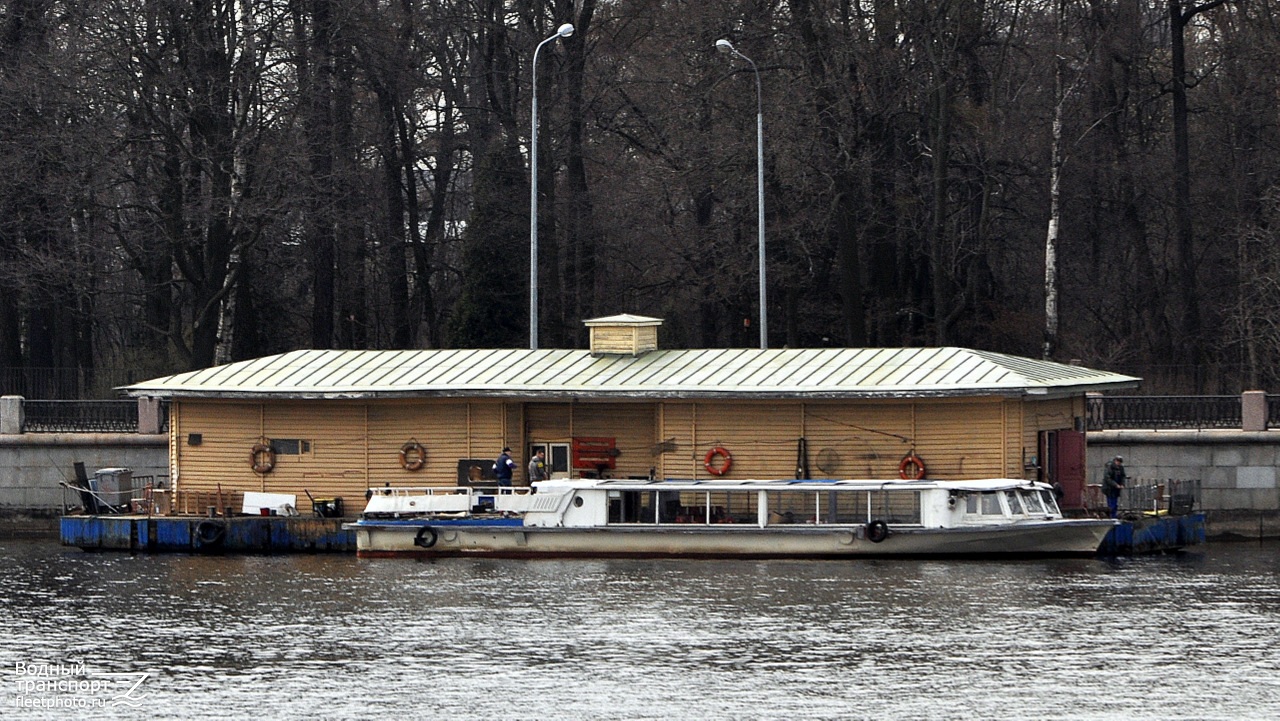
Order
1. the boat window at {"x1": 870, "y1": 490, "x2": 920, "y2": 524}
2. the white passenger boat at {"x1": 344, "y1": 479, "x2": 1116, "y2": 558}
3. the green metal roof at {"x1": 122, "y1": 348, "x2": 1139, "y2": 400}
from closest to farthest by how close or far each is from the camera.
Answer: the white passenger boat at {"x1": 344, "y1": 479, "x2": 1116, "y2": 558} < the boat window at {"x1": 870, "y1": 490, "x2": 920, "y2": 524} < the green metal roof at {"x1": 122, "y1": 348, "x2": 1139, "y2": 400}

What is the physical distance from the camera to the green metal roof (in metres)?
39.1

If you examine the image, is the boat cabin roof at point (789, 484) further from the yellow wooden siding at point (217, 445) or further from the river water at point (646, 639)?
the yellow wooden siding at point (217, 445)

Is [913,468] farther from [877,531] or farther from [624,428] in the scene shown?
[624,428]

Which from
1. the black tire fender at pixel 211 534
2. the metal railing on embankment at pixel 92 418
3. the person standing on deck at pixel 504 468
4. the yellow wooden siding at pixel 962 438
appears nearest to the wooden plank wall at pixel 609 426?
the person standing on deck at pixel 504 468

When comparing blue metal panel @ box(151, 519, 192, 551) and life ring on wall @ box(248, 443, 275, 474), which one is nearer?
blue metal panel @ box(151, 519, 192, 551)

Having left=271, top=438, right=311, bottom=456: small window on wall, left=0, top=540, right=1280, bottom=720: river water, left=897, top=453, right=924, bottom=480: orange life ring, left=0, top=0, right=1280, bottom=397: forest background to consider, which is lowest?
left=0, top=540, right=1280, bottom=720: river water

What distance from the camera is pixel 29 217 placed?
181 feet

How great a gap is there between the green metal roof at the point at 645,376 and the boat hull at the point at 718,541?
2.77 metres

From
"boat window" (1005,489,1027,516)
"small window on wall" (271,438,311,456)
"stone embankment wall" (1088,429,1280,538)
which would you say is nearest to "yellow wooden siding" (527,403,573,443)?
"small window on wall" (271,438,311,456)

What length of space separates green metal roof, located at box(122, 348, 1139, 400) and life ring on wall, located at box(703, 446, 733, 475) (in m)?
1.33

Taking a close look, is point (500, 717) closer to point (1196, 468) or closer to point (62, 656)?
point (62, 656)

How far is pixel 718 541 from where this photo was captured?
38.6m

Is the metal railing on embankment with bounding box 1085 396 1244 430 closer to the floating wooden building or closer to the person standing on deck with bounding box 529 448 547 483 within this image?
the floating wooden building

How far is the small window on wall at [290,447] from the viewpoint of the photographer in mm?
42656
